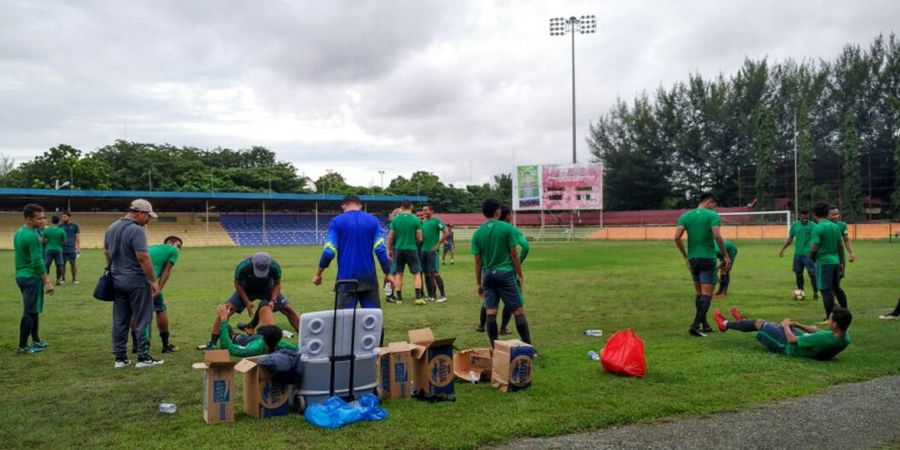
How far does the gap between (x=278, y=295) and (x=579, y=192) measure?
5177 cm

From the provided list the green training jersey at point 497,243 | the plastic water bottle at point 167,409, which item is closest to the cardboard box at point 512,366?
the green training jersey at point 497,243

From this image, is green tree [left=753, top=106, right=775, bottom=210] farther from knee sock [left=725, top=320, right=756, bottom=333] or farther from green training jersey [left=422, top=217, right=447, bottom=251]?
knee sock [left=725, top=320, right=756, bottom=333]

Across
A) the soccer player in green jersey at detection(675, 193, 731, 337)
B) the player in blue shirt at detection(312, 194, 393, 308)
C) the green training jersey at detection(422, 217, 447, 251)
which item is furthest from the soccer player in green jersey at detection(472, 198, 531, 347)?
the green training jersey at detection(422, 217, 447, 251)

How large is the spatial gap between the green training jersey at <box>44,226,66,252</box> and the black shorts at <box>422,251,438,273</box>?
9.36 m

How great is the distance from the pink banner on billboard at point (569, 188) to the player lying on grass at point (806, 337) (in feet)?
164

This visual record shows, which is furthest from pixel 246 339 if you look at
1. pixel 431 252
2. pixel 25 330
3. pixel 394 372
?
pixel 431 252

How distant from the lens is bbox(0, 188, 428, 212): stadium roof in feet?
157

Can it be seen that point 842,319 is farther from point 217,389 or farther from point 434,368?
point 217,389

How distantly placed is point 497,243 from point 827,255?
18.0 ft

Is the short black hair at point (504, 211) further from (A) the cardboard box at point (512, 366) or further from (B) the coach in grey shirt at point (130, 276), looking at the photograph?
(B) the coach in grey shirt at point (130, 276)

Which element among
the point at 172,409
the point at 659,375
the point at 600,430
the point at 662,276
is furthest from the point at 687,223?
the point at 662,276

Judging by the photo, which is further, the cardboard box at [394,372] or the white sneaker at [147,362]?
the white sneaker at [147,362]

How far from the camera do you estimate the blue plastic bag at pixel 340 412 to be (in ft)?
16.8

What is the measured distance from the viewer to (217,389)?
5.18m
